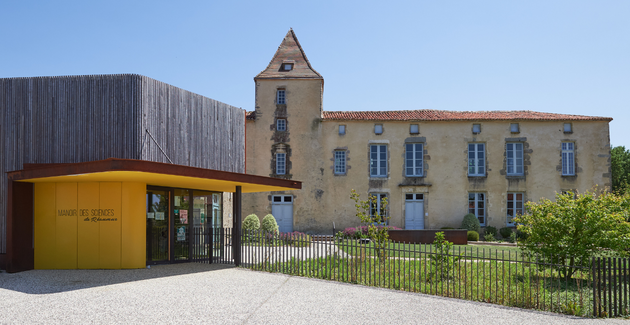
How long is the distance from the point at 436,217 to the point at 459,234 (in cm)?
482

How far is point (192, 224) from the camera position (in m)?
14.5

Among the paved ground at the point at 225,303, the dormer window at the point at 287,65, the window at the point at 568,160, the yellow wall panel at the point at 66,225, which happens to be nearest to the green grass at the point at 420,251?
the paved ground at the point at 225,303

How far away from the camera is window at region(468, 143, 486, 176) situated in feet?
90.2

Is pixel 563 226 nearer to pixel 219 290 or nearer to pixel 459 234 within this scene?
pixel 219 290

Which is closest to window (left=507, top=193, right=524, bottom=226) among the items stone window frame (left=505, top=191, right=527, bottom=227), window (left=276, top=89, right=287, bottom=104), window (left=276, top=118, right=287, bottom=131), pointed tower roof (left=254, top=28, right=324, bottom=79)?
stone window frame (left=505, top=191, right=527, bottom=227)

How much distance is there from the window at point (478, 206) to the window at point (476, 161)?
122cm

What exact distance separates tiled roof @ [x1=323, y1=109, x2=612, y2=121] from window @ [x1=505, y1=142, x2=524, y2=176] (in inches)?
62.6

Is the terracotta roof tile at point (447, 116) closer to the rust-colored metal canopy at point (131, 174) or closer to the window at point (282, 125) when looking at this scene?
the window at point (282, 125)

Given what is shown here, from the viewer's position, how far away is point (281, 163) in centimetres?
2769

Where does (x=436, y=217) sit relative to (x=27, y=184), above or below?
below


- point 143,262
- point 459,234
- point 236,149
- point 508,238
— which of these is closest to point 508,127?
point 508,238

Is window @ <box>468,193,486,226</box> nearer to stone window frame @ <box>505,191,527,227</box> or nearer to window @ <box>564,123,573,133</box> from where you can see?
Result: stone window frame @ <box>505,191,527,227</box>

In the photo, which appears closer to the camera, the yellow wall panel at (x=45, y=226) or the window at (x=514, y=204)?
the yellow wall panel at (x=45, y=226)

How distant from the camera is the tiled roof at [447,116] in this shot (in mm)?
27281
